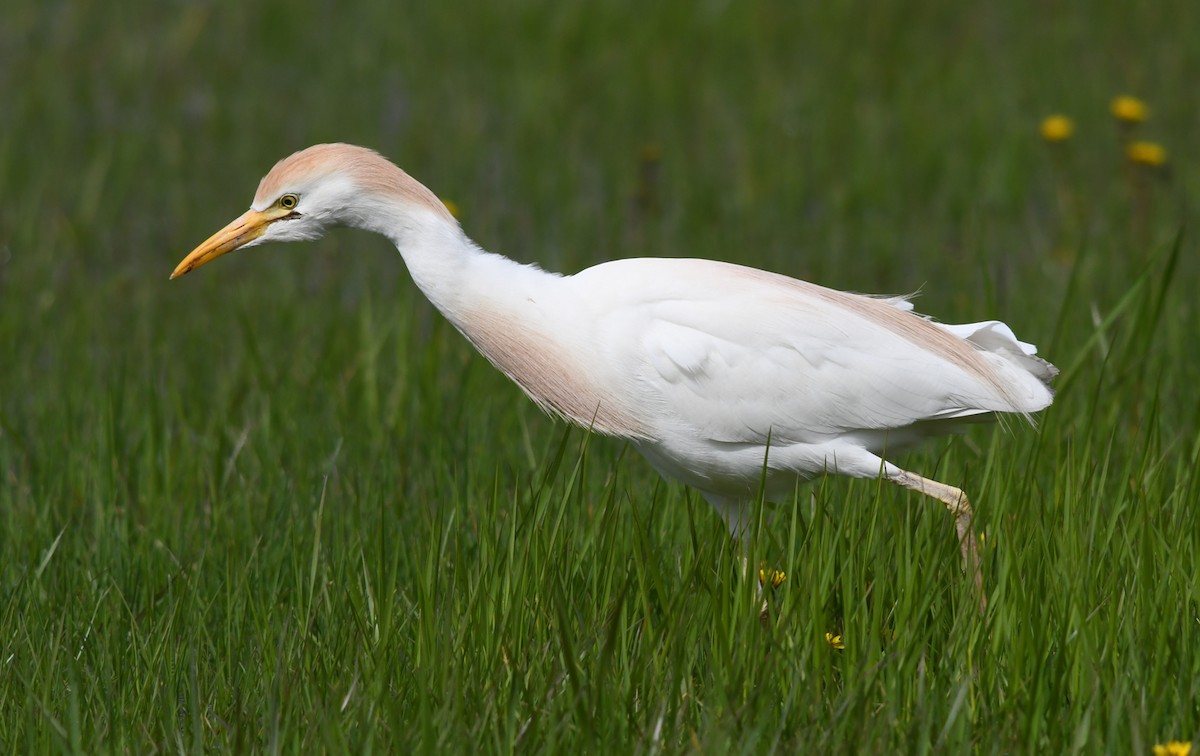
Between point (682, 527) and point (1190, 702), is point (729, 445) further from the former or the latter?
point (1190, 702)

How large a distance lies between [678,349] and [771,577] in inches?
22.3

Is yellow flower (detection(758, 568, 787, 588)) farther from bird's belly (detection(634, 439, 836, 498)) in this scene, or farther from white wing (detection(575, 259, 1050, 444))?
white wing (detection(575, 259, 1050, 444))

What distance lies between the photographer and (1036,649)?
2.89 m

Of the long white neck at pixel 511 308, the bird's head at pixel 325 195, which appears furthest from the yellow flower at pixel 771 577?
the bird's head at pixel 325 195

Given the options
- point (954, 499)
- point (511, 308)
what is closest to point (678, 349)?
point (511, 308)

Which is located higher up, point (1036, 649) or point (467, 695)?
point (1036, 649)

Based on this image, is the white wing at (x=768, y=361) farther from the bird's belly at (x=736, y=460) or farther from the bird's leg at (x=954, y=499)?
the bird's leg at (x=954, y=499)

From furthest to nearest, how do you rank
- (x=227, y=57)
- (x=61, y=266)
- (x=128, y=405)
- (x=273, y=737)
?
(x=227, y=57)
(x=61, y=266)
(x=128, y=405)
(x=273, y=737)

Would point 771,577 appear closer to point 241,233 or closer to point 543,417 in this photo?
point 241,233

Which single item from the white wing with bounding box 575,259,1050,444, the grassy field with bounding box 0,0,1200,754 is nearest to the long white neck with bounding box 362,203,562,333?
the white wing with bounding box 575,259,1050,444

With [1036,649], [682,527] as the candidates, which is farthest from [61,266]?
[1036,649]

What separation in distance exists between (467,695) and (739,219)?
5.09m

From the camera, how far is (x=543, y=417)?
523 centimetres

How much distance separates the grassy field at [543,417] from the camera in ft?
9.68
